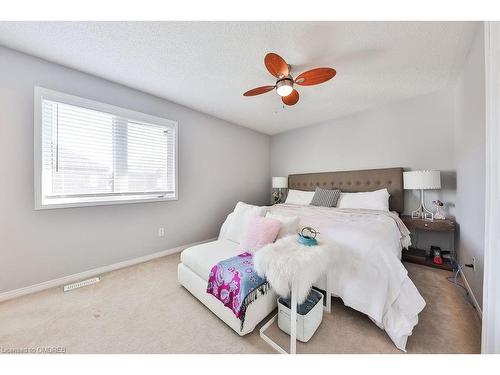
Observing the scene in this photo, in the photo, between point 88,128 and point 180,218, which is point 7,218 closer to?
point 88,128

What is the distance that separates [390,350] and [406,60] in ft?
8.06

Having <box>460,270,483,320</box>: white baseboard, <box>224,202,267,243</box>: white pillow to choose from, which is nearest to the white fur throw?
<box>224,202,267,243</box>: white pillow

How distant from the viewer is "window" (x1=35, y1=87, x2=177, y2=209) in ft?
6.07

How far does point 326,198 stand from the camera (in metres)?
2.95

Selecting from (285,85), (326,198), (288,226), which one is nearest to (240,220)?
(288,226)

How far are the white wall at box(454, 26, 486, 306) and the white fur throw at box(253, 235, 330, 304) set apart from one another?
1.44m

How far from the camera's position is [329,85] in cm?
227

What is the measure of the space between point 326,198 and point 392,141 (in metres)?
1.35

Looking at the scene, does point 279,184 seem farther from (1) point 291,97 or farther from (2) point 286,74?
(2) point 286,74

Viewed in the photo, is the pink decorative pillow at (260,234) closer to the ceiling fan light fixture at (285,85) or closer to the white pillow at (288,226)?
the white pillow at (288,226)

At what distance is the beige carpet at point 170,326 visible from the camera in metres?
1.17

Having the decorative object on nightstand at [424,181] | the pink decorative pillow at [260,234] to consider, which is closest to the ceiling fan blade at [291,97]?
the pink decorative pillow at [260,234]

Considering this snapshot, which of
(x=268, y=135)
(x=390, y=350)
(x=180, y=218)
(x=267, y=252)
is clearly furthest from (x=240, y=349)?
(x=268, y=135)
